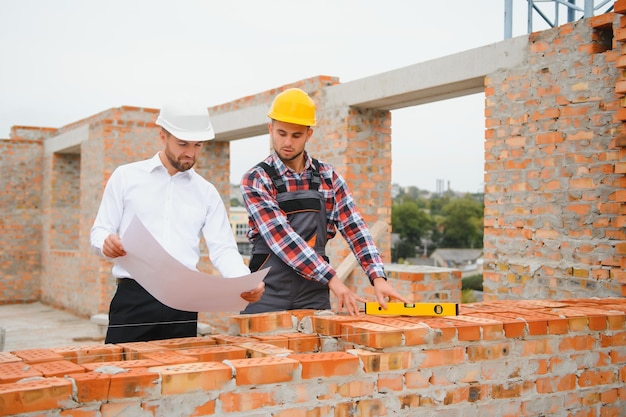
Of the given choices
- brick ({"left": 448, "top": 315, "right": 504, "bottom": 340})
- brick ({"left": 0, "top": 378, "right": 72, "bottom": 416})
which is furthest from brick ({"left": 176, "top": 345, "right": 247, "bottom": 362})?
brick ({"left": 448, "top": 315, "right": 504, "bottom": 340})

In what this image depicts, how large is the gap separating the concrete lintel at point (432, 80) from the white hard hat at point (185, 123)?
3.75 m

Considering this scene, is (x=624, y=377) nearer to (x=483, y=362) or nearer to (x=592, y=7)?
(x=483, y=362)

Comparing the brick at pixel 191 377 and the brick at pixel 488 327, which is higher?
the brick at pixel 488 327

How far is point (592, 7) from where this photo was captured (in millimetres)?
6152

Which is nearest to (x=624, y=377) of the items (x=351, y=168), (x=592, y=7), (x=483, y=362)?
(x=483, y=362)

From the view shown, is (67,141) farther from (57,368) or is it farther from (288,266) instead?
(57,368)

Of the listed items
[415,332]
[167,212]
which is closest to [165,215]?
[167,212]

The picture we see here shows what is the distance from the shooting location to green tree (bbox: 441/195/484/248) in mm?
71375

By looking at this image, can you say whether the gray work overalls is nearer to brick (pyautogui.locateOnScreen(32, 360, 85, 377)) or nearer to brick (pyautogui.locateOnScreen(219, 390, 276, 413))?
brick (pyautogui.locateOnScreen(219, 390, 276, 413))

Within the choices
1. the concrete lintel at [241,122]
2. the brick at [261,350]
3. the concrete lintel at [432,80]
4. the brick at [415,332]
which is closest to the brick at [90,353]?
the brick at [261,350]

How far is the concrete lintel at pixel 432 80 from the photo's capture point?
602cm

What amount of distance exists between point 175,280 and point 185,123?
705mm

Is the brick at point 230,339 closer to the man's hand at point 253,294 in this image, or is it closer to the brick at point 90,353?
the man's hand at point 253,294

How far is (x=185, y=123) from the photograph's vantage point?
2.89 m
